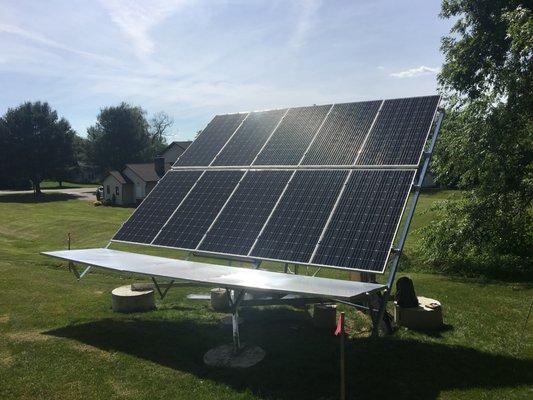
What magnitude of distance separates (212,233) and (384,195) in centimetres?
→ 456

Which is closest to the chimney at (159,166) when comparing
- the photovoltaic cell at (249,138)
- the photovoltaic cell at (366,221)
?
the photovoltaic cell at (249,138)

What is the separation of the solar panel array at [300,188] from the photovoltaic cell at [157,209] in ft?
0.14

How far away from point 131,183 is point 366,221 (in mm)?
53210

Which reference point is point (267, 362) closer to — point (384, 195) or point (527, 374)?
point (384, 195)

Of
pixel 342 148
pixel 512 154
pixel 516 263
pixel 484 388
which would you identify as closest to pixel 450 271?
pixel 516 263

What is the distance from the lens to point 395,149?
11781 mm

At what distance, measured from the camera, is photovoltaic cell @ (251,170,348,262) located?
35.0 feet

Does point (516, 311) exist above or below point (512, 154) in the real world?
below

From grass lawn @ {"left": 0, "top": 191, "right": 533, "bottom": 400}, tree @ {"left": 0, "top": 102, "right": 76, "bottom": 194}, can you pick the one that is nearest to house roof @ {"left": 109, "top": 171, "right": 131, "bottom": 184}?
tree @ {"left": 0, "top": 102, "right": 76, "bottom": 194}

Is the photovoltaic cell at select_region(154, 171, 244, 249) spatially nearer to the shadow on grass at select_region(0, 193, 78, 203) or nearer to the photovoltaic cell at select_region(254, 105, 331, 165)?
the photovoltaic cell at select_region(254, 105, 331, 165)

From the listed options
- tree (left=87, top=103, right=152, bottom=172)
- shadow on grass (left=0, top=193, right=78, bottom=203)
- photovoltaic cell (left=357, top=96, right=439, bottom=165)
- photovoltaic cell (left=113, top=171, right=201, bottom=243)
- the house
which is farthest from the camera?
tree (left=87, top=103, right=152, bottom=172)

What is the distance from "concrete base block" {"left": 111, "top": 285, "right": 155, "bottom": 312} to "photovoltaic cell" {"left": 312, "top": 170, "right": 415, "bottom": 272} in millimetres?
6771

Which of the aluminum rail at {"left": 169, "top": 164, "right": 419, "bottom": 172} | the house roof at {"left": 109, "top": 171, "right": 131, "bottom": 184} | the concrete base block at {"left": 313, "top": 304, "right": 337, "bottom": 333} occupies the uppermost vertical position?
the aluminum rail at {"left": 169, "top": 164, "right": 419, "bottom": 172}

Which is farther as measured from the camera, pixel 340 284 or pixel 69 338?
pixel 69 338
